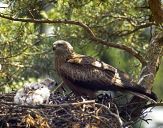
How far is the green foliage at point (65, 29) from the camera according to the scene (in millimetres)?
12352

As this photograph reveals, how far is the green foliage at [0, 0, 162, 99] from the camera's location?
12352 mm

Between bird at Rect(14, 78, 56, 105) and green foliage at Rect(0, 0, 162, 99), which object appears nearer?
bird at Rect(14, 78, 56, 105)

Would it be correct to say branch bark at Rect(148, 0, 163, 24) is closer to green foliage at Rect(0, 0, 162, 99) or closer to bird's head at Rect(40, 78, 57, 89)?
green foliage at Rect(0, 0, 162, 99)

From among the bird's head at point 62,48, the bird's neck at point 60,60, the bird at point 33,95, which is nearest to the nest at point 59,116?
the bird at point 33,95

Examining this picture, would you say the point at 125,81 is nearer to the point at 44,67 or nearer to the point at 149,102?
the point at 149,102

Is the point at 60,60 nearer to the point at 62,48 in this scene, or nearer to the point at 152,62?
the point at 62,48

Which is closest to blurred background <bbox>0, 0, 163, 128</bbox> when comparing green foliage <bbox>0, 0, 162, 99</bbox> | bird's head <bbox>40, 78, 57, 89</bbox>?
green foliage <bbox>0, 0, 162, 99</bbox>

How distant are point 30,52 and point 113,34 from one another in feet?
5.02

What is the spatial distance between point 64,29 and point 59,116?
365cm

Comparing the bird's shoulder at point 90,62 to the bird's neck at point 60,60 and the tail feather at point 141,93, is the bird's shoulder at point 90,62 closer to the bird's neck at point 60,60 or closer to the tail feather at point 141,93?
the bird's neck at point 60,60

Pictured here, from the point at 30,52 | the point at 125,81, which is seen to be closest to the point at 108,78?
the point at 125,81

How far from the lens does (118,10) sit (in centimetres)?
1338

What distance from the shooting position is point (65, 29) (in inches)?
537

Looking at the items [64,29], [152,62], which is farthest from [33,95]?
[64,29]
